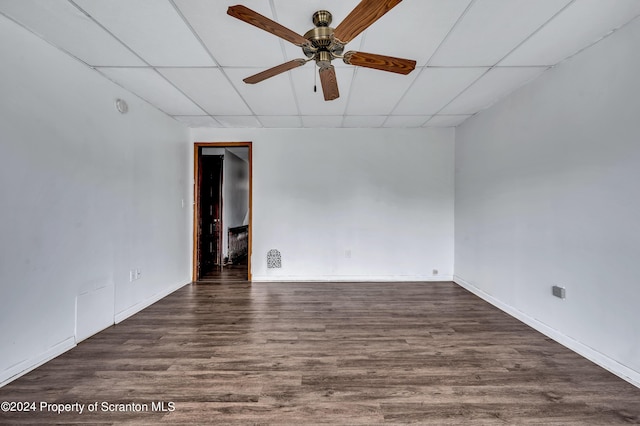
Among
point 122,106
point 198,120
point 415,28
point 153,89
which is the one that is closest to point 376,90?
point 415,28

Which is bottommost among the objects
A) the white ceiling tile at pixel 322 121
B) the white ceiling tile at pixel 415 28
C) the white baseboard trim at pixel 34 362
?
the white baseboard trim at pixel 34 362

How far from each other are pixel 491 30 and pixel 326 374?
2.84 metres

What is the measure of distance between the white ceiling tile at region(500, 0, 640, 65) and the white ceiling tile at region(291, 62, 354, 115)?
1.47 m

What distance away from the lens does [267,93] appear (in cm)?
309

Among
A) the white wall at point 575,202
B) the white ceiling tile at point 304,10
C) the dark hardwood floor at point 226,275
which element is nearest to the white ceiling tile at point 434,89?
the white wall at point 575,202

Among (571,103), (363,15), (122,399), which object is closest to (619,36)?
(571,103)

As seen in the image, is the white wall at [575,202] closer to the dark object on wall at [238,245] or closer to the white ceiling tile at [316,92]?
the white ceiling tile at [316,92]

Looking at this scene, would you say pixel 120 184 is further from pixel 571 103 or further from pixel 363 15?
pixel 571 103

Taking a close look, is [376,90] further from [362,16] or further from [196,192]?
[196,192]

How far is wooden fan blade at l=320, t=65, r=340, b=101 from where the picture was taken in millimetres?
1969

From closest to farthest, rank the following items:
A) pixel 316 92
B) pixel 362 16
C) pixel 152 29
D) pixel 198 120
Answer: pixel 362 16
pixel 152 29
pixel 316 92
pixel 198 120

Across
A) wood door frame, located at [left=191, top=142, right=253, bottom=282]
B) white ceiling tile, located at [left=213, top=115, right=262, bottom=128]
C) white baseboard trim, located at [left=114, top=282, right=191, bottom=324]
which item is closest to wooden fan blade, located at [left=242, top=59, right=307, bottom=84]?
white ceiling tile, located at [left=213, top=115, right=262, bottom=128]

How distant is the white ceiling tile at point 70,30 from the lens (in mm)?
1791

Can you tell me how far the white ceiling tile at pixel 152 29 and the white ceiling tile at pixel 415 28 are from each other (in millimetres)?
1407
